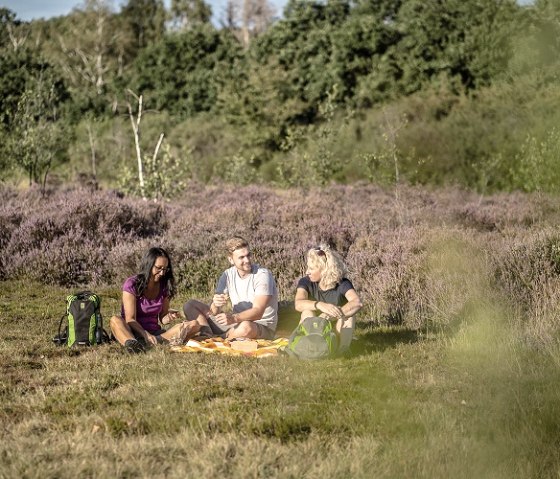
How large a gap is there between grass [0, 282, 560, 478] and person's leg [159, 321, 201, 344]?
339mm

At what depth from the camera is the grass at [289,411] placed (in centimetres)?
420

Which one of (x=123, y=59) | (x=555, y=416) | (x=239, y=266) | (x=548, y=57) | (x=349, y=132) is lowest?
(x=555, y=416)

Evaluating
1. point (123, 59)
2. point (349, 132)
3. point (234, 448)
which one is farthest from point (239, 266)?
point (123, 59)

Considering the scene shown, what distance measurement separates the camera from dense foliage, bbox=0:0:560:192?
2527 centimetres

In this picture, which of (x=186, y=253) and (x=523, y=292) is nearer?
(x=523, y=292)

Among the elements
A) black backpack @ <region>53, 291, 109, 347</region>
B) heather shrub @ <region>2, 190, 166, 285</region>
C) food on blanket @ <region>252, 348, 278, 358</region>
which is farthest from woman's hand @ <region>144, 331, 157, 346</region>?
heather shrub @ <region>2, 190, 166, 285</region>

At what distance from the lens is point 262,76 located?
39.1 m

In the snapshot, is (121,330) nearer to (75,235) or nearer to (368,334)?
(368,334)

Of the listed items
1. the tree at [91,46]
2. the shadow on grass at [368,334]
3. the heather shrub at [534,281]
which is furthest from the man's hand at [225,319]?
the tree at [91,46]

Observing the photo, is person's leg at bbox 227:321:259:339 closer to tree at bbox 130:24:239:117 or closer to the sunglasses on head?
the sunglasses on head

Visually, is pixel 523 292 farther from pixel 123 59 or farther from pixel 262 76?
pixel 123 59

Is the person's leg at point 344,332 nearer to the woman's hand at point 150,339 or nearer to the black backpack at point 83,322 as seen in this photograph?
the woman's hand at point 150,339

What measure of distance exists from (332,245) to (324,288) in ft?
17.9

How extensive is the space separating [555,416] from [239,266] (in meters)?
3.74
